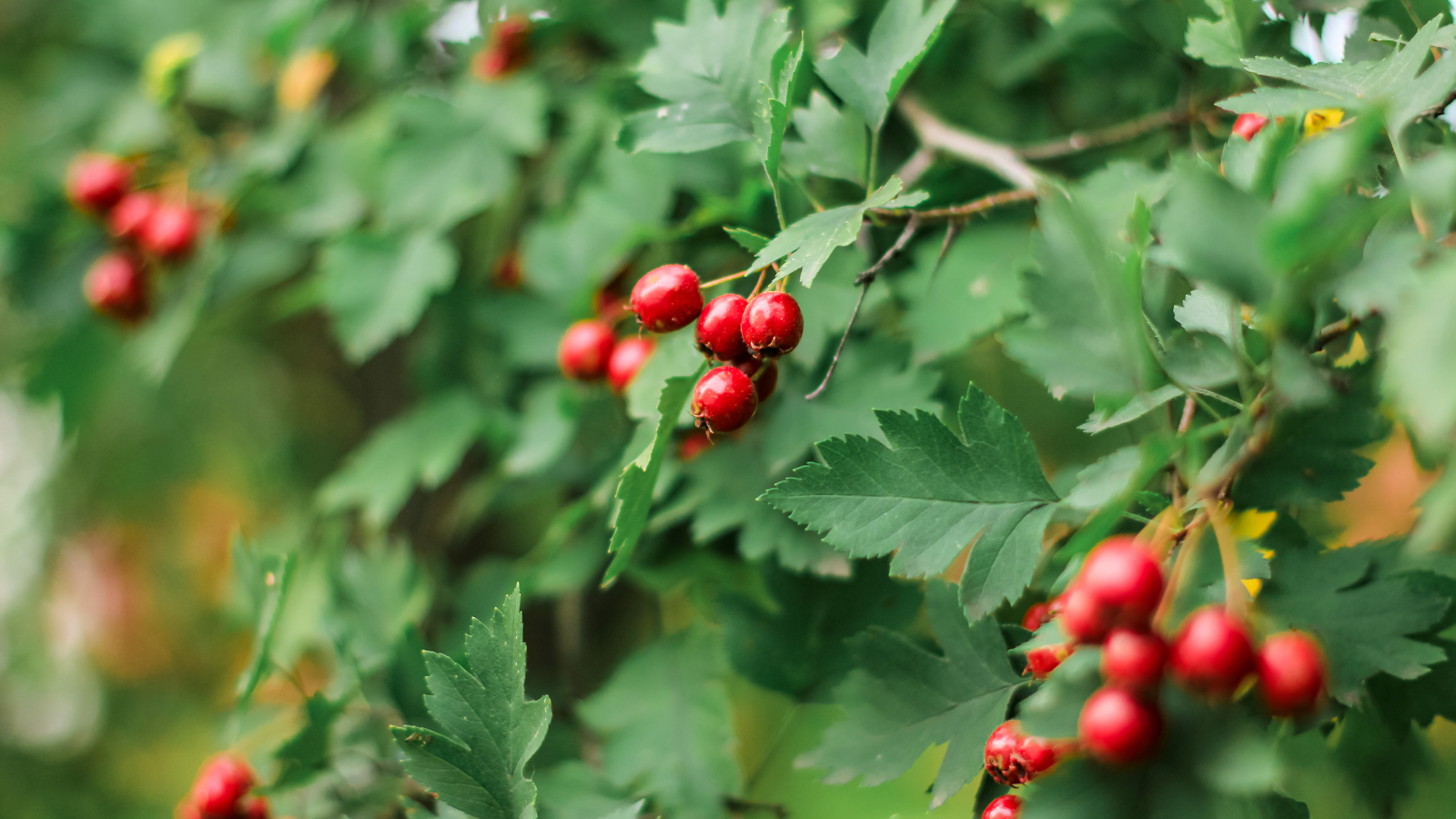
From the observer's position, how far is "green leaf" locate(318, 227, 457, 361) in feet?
3.68

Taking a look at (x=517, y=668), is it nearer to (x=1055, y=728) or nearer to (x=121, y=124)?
(x=1055, y=728)

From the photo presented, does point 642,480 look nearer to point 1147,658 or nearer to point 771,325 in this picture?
point 771,325

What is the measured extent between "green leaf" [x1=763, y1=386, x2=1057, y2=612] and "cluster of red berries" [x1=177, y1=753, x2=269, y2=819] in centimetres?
70

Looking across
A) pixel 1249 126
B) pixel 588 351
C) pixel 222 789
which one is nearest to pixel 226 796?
pixel 222 789

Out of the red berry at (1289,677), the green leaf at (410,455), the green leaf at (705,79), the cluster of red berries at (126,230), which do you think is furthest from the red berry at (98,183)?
the red berry at (1289,677)

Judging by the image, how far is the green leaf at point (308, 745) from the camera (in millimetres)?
819

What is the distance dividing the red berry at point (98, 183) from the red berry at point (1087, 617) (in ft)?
5.01

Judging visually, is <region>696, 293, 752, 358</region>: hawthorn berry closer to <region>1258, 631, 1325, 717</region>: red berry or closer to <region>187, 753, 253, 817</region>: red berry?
<region>1258, 631, 1325, 717</region>: red berry

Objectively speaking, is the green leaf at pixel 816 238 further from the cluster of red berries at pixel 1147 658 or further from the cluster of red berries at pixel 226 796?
the cluster of red berries at pixel 226 796

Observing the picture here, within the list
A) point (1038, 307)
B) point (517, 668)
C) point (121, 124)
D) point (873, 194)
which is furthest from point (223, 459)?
point (1038, 307)

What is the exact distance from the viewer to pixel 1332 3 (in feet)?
2.68

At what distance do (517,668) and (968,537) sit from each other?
337 mm

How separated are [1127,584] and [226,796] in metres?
0.92

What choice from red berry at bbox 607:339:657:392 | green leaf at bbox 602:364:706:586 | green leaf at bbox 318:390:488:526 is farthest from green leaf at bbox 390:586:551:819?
green leaf at bbox 318:390:488:526
